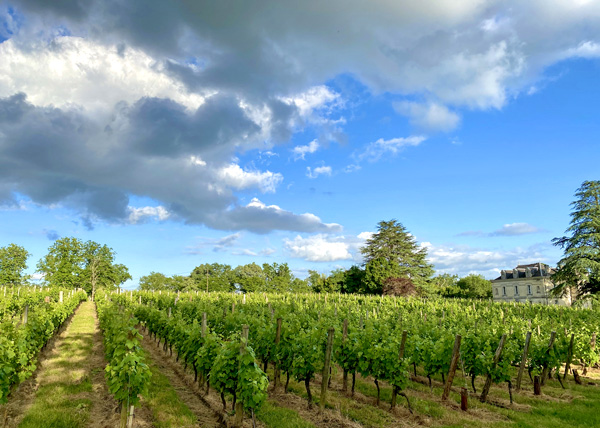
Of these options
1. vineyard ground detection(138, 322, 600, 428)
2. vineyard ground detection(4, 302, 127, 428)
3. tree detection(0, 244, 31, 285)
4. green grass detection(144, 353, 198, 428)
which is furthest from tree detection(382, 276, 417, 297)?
tree detection(0, 244, 31, 285)

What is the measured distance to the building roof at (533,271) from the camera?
66438 mm

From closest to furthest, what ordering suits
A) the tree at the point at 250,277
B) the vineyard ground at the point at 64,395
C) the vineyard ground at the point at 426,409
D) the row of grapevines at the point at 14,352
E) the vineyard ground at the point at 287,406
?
the row of grapevines at the point at 14,352 < the vineyard ground at the point at 64,395 < the vineyard ground at the point at 287,406 < the vineyard ground at the point at 426,409 < the tree at the point at 250,277

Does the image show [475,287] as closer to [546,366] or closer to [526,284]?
[526,284]

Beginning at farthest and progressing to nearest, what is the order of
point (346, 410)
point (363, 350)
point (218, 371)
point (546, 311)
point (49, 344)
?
1. point (546, 311)
2. point (49, 344)
3. point (363, 350)
4. point (346, 410)
5. point (218, 371)

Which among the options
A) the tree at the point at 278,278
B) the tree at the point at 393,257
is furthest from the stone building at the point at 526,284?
the tree at the point at 278,278

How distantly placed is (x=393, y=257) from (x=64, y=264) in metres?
58.8

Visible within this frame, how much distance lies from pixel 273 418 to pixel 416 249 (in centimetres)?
6061

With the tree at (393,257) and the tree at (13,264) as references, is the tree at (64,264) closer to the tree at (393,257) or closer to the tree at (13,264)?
the tree at (13,264)

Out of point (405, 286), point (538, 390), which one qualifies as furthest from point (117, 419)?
point (405, 286)

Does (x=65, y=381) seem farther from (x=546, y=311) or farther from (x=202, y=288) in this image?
(x=202, y=288)

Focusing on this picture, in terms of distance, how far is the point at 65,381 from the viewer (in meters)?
10.3

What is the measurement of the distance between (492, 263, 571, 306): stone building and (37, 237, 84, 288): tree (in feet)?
263

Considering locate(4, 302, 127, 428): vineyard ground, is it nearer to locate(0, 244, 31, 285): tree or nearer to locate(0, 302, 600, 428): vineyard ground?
locate(0, 302, 600, 428): vineyard ground

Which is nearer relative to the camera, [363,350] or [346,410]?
[346,410]
